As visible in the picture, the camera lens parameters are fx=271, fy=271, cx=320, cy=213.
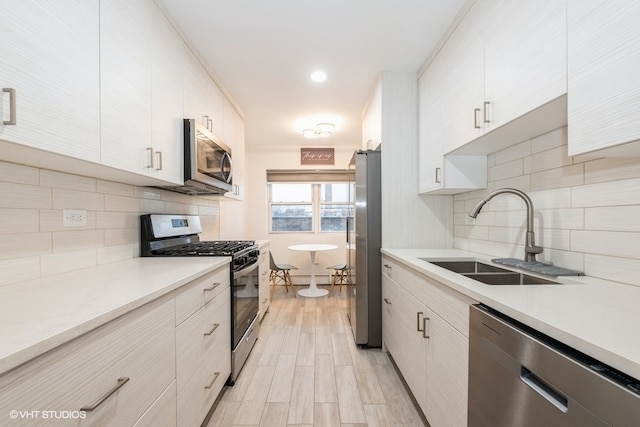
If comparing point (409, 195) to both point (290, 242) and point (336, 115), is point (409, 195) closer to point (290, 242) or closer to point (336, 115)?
point (336, 115)

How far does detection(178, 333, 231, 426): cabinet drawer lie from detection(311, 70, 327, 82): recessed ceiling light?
87.2 inches

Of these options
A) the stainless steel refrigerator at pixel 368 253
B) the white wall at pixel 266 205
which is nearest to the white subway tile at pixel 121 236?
the stainless steel refrigerator at pixel 368 253

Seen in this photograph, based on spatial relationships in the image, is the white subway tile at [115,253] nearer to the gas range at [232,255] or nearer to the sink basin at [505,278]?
the gas range at [232,255]

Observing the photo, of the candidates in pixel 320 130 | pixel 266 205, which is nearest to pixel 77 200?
pixel 320 130

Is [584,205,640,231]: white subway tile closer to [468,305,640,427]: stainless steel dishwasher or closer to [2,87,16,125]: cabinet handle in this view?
[468,305,640,427]: stainless steel dishwasher

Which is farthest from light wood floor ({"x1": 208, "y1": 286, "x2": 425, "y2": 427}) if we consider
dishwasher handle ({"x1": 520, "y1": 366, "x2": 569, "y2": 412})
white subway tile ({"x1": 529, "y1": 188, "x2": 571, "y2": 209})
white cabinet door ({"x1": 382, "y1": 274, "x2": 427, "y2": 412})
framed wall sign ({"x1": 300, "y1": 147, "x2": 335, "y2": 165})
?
framed wall sign ({"x1": 300, "y1": 147, "x2": 335, "y2": 165})

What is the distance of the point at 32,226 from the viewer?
3.78 feet

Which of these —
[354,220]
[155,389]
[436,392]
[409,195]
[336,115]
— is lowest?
[436,392]

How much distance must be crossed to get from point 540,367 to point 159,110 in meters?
2.03

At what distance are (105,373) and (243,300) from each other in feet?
4.42

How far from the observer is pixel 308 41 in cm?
198

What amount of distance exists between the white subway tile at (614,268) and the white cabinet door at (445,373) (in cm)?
67

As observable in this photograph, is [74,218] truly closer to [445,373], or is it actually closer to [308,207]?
[445,373]

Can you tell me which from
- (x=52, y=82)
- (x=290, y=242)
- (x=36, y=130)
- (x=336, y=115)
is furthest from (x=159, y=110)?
(x=290, y=242)
